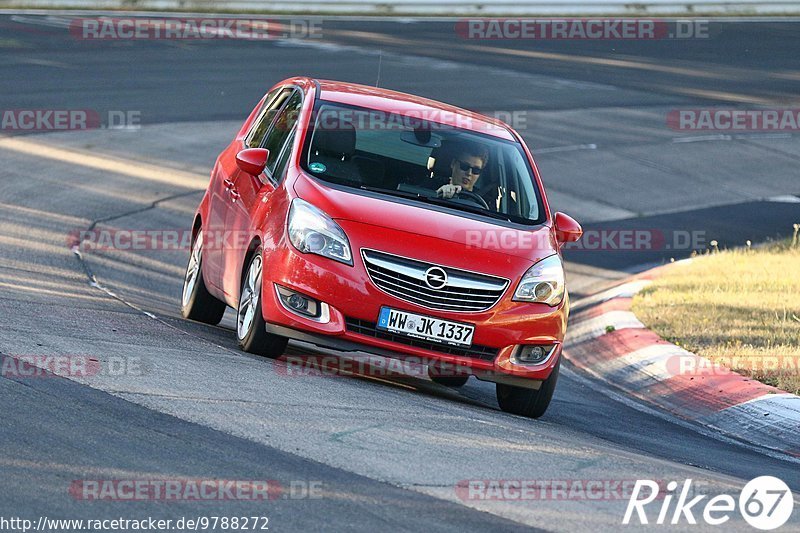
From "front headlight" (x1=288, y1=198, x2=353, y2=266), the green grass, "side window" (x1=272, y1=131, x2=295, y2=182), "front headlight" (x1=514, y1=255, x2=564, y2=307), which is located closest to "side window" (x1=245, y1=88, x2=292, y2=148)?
"side window" (x1=272, y1=131, x2=295, y2=182)

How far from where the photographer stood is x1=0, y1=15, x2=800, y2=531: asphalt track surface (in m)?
6.07

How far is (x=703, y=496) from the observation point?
6602 mm

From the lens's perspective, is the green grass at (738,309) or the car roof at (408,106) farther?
the green grass at (738,309)

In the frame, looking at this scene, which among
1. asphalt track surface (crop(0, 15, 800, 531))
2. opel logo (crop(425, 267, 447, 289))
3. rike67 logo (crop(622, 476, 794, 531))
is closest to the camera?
asphalt track surface (crop(0, 15, 800, 531))

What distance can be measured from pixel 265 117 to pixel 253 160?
1.36 meters

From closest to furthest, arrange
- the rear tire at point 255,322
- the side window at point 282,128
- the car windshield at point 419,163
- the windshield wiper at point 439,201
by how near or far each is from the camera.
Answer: the rear tire at point 255,322 < the windshield wiper at point 439,201 < the car windshield at point 419,163 < the side window at point 282,128

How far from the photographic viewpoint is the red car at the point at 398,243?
27.1ft

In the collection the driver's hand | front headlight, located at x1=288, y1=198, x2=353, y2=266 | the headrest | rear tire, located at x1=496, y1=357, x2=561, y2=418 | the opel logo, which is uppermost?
the headrest

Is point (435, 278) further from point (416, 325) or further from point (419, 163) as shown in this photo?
point (419, 163)

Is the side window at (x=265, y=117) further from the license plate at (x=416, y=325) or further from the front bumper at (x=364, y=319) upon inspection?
the license plate at (x=416, y=325)

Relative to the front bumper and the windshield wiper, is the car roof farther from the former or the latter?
the front bumper

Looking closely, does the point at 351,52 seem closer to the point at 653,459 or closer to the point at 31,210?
the point at 31,210

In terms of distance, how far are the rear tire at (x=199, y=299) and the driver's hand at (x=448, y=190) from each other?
207 cm

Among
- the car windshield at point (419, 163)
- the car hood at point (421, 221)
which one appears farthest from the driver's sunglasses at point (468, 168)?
the car hood at point (421, 221)
